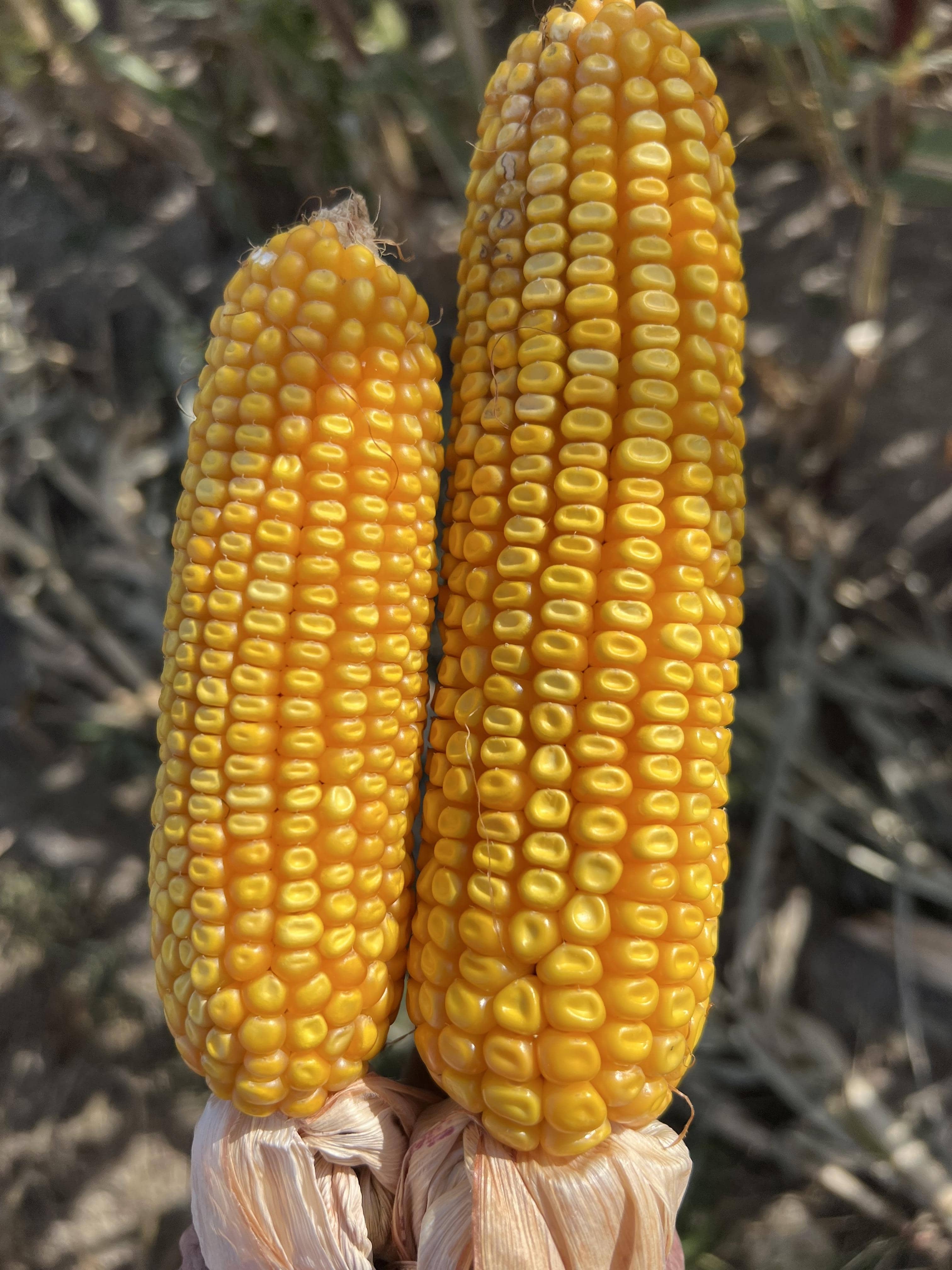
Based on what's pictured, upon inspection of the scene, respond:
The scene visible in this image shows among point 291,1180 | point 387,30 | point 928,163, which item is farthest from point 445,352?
point 291,1180

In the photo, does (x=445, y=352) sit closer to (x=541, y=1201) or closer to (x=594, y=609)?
(x=594, y=609)

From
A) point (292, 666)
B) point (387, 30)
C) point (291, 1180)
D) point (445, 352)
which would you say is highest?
point (387, 30)

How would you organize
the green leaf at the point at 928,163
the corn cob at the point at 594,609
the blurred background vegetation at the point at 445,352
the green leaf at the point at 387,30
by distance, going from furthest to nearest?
the blurred background vegetation at the point at 445,352 → the green leaf at the point at 387,30 → the green leaf at the point at 928,163 → the corn cob at the point at 594,609

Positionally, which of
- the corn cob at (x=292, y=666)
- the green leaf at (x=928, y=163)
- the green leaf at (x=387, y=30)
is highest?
the green leaf at (x=387, y=30)

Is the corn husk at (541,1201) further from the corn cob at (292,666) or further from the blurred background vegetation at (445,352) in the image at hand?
the blurred background vegetation at (445,352)

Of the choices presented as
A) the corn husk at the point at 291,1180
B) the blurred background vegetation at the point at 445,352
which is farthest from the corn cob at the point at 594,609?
the blurred background vegetation at the point at 445,352

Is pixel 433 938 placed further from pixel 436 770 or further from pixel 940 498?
pixel 940 498

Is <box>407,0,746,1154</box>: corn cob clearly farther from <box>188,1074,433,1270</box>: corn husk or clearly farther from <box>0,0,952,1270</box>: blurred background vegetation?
<box>0,0,952,1270</box>: blurred background vegetation
